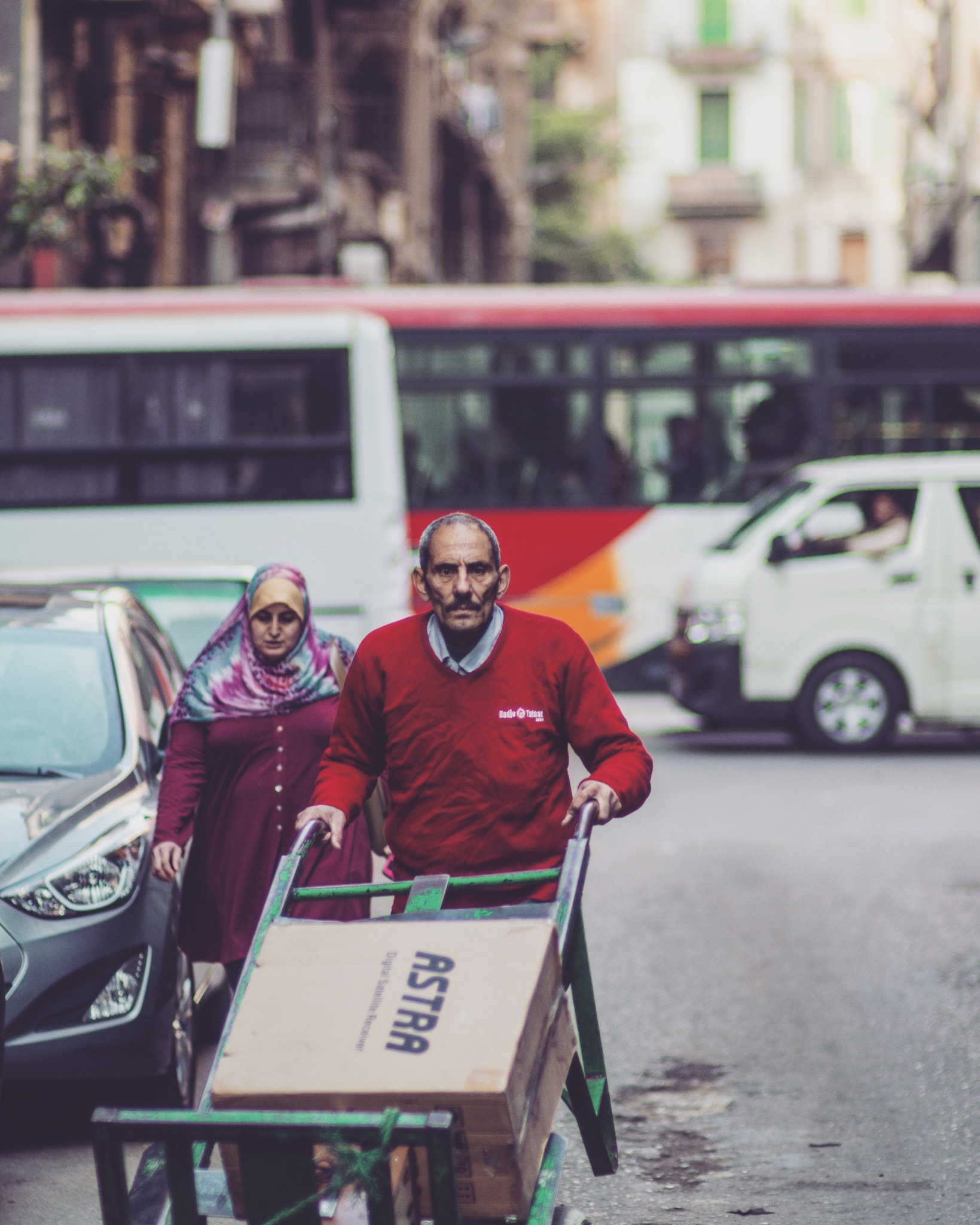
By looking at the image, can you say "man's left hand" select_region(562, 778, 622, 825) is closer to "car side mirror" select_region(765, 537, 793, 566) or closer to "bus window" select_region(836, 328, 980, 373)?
"car side mirror" select_region(765, 537, 793, 566)

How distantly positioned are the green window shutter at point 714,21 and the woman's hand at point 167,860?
57.7 meters

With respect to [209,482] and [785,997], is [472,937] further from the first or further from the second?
[209,482]

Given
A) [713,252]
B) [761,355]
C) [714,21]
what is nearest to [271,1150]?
[761,355]

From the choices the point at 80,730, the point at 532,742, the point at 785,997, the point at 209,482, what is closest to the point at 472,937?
the point at 532,742

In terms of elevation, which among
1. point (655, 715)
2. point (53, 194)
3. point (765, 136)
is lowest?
point (655, 715)

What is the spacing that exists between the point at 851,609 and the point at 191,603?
6.74 m

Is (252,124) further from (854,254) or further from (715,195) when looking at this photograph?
(854,254)

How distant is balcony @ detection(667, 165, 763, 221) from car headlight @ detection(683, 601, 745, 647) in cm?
4585

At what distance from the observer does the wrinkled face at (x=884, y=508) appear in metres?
14.2

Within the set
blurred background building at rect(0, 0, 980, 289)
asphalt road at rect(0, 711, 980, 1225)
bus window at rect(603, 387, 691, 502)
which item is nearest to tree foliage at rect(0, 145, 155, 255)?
blurred background building at rect(0, 0, 980, 289)

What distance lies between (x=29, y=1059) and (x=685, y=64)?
2247 inches

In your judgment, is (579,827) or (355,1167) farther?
(579,827)

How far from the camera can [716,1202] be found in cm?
492

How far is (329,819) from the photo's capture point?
4023 millimetres
